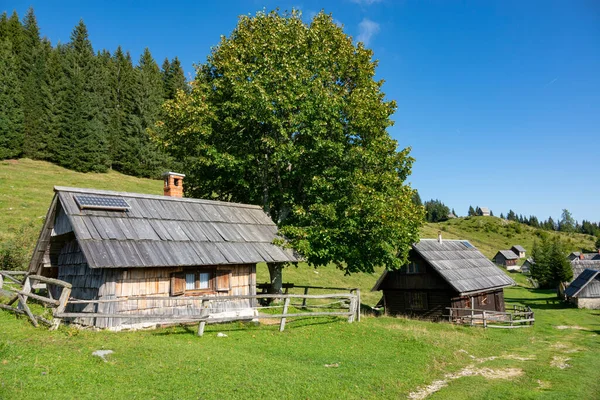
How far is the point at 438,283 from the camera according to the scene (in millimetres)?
31141

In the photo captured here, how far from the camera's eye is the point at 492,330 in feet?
87.0

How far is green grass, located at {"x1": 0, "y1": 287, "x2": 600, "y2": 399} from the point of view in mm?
9427

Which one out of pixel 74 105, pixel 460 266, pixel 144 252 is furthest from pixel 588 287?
pixel 74 105

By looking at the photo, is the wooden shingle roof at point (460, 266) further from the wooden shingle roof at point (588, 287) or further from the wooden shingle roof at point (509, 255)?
the wooden shingle roof at point (509, 255)

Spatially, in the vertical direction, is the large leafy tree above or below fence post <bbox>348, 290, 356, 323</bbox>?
above

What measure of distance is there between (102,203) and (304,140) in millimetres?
11678

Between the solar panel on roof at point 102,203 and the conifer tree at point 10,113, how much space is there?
2016 inches

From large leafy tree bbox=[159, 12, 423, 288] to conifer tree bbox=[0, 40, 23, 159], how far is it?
150 ft

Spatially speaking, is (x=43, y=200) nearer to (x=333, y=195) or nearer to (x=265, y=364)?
(x=333, y=195)

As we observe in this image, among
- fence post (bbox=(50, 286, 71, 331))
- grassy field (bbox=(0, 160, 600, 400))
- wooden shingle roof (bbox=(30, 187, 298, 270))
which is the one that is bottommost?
grassy field (bbox=(0, 160, 600, 400))

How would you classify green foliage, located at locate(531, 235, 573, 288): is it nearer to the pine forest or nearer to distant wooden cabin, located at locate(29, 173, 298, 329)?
distant wooden cabin, located at locate(29, 173, 298, 329)

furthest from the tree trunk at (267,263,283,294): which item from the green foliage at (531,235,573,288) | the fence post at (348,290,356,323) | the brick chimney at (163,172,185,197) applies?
the green foliage at (531,235,573,288)

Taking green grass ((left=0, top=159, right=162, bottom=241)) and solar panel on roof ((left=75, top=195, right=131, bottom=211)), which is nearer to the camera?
solar panel on roof ((left=75, top=195, right=131, bottom=211))

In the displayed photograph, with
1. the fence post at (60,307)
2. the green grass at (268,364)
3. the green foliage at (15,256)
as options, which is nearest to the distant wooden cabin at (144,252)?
the fence post at (60,307)
